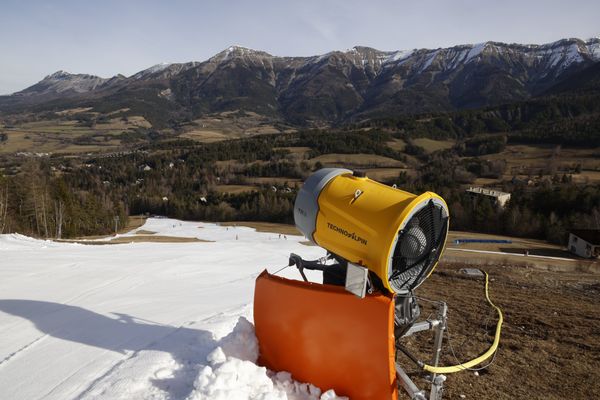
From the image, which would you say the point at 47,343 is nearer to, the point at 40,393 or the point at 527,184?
the point at 40,393

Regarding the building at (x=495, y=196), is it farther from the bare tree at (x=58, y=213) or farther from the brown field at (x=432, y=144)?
the brown field at (x=432, y=144)

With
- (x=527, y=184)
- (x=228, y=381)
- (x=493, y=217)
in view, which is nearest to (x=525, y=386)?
(x=228, y=381)

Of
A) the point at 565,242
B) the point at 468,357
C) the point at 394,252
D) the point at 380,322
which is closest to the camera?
the point at 380,322

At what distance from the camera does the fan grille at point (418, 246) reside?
4.38 metres

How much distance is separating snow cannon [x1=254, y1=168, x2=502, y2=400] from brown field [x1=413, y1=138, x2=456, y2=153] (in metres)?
141

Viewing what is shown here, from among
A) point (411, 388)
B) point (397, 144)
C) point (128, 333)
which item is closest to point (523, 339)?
point (411, 388)

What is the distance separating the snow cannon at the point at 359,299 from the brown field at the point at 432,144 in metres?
141

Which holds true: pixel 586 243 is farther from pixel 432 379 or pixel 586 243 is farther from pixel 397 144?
pixel 397 144

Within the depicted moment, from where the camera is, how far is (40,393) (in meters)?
4.23

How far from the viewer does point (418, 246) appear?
14.6 feet

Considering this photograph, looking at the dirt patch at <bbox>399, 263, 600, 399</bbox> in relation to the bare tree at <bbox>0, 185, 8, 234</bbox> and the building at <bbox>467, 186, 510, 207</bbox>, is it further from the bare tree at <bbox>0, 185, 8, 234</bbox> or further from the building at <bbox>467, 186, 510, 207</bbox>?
the building at <bbox>467, 186, 510, 207</bbox>

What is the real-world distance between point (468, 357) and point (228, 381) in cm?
391

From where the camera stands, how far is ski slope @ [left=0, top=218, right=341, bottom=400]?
422 centimetres

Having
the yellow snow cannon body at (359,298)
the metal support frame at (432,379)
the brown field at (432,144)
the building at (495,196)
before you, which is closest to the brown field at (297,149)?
the brown field at (432,144)
